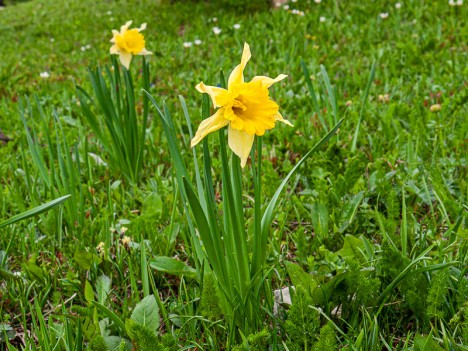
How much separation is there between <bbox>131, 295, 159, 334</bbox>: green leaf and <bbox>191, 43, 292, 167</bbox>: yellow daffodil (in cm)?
45

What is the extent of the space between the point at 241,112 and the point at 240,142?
0.06 meters

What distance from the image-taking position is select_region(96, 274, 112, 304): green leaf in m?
1.29

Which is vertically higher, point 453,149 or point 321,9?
point 321,9

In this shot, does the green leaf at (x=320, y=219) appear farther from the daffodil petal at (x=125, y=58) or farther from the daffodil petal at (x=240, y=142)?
the daffodil petal at (x=125, y=58)

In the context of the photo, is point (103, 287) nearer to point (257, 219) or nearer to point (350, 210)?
point (257, 219)

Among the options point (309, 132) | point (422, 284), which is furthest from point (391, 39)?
point (422, 284)

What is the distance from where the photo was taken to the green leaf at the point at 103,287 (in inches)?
50.7

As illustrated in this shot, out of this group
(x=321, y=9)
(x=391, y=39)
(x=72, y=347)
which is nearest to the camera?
(x=72, y=347)

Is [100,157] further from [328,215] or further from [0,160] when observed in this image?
[328,215]

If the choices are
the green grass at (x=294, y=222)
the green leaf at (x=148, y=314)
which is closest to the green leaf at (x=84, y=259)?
the green grass at (x=294, y=222)

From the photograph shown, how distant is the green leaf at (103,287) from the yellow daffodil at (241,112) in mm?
633

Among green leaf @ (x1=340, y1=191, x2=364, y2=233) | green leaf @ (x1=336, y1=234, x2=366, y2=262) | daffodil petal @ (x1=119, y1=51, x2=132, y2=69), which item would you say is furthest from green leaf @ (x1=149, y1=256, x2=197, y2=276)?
daffodil petal @ (x1=119, y1=51, x2=132, y2=69)

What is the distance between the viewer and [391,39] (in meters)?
4.11

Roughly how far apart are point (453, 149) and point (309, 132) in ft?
2.17
